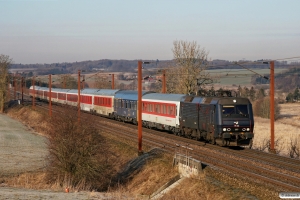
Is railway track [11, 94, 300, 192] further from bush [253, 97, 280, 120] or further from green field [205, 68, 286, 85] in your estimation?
bush [253, 97, 280, 120]

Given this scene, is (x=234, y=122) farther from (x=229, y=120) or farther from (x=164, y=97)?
(x=164, y=97)

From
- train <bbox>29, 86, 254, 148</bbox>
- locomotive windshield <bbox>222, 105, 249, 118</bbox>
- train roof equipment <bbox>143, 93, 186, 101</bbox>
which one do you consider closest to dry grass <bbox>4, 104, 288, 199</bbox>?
train <bbox>29, 86, 254, 148</bbox>

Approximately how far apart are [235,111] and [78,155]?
10500 mm

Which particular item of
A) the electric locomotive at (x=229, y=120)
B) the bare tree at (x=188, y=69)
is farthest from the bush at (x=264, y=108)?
the electric locomotive at (x=229, y=120)

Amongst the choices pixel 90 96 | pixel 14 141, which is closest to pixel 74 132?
pixel 14 141

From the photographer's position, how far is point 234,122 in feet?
103

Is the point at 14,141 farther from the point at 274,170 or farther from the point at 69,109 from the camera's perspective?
the point at 274,170

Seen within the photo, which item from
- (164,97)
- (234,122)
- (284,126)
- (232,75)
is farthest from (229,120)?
(284,126)

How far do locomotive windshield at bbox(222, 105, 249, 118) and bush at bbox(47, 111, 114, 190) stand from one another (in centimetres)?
796

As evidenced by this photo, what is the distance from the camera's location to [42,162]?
3688 centimetres

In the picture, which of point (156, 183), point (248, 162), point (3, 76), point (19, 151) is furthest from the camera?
point (3, 76)

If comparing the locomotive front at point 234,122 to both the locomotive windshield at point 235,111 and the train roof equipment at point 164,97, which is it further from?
the train roof equipment at point 164,97

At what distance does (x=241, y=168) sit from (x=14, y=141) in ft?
108

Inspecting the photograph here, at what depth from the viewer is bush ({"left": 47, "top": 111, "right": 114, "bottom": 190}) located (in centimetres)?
2725
